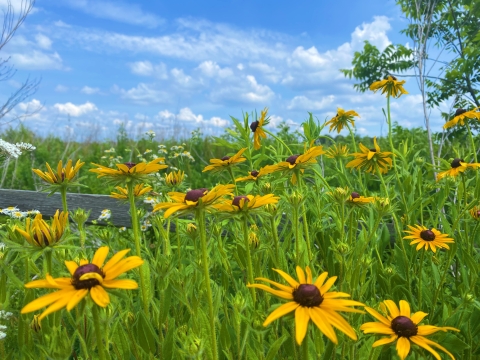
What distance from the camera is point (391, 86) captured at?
2.27m

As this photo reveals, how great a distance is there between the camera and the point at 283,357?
129 centimetres

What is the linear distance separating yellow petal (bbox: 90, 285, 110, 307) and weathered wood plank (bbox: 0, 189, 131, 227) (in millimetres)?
2476

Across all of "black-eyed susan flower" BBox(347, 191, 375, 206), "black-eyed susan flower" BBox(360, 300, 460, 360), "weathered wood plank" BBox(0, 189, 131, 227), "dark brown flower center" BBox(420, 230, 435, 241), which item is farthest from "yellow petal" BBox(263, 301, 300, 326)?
"weathered wood plank" BBox(0, 189, 131, 227)

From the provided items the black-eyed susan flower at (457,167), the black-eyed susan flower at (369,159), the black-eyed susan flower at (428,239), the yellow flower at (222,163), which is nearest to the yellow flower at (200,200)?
the yellow flower at (222,163)

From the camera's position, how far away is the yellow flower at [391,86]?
225 cm

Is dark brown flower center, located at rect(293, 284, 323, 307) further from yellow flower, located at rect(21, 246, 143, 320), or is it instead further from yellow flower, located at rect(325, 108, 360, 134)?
yellow flower, located at rect(325, 108, 360, 134)

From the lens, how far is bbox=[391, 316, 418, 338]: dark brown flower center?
0.81 m

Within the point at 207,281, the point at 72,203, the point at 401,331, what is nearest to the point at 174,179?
the point at 207,281

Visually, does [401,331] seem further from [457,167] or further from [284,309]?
[457,167]

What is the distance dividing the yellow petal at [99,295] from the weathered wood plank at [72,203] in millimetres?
2476

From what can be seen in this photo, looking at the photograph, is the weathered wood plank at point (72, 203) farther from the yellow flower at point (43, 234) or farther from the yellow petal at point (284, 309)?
the yellow petal at point (284, 309)

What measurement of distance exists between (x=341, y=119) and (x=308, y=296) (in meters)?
1.67

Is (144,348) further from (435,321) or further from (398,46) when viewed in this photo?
(398,46)

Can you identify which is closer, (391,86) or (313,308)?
(313,308)
